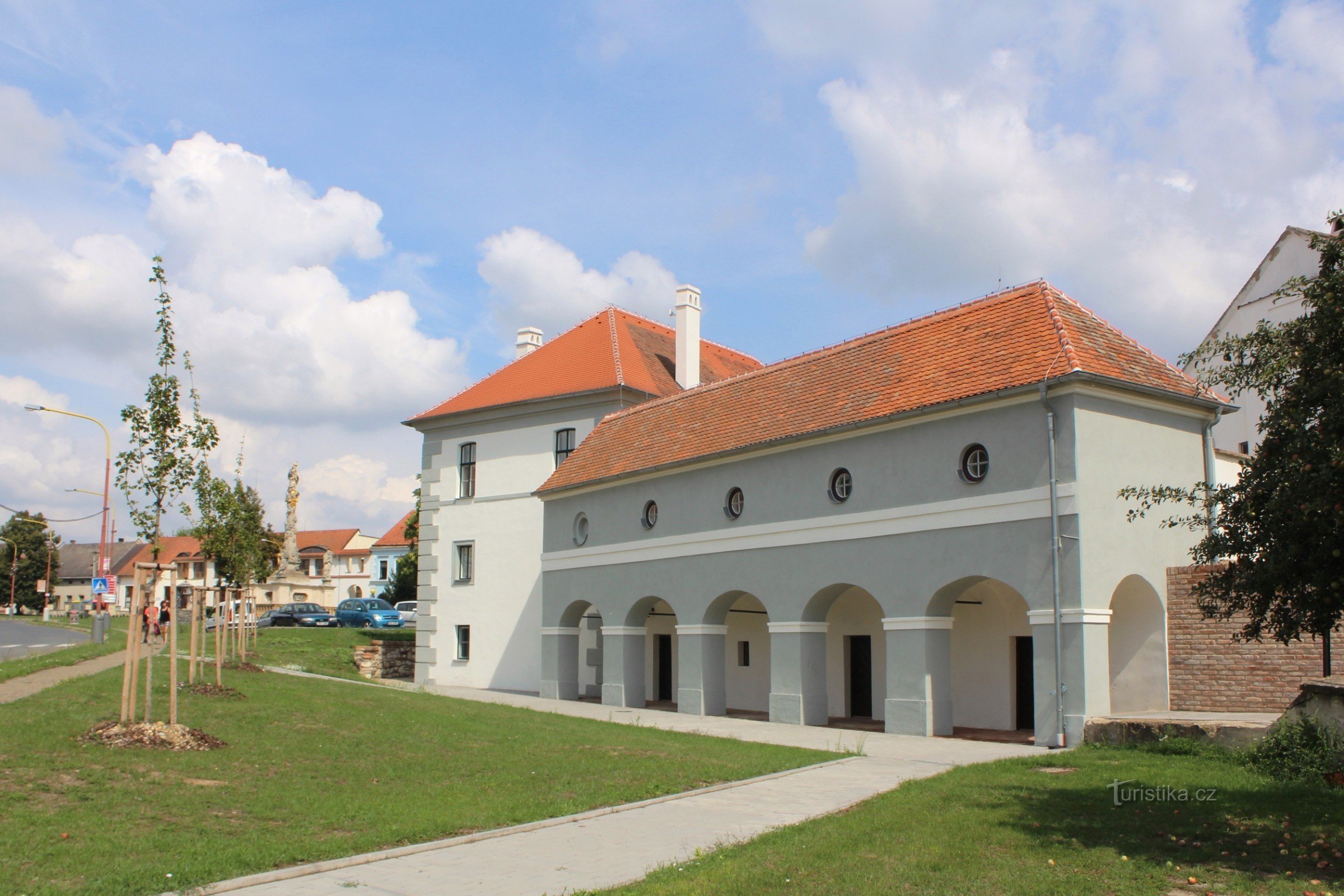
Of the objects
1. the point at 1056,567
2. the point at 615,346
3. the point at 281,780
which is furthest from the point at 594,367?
the point at 281,780

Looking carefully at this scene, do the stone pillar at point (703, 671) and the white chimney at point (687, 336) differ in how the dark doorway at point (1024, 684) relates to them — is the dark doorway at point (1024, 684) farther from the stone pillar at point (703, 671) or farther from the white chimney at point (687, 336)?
the white chimney at point (687, 336)

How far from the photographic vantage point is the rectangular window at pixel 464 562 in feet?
108

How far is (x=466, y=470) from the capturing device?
33656 mm

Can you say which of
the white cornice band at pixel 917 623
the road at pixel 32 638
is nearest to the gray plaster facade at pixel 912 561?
the white cornice band at pixel 917 623

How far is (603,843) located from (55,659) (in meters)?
18.3

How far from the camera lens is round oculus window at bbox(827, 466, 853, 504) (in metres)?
20.8

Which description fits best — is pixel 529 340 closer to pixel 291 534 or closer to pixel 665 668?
pixel 665 668

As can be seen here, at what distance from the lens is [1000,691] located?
2039 cm

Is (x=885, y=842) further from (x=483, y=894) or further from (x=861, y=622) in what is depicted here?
(x=861, y=622)

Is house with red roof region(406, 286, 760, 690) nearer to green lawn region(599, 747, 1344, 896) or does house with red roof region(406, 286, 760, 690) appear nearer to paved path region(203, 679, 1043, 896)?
paved path region(203, 679, 1043, 896)

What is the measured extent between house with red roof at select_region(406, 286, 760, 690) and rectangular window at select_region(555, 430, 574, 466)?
0.02m

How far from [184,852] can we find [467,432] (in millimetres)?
25828

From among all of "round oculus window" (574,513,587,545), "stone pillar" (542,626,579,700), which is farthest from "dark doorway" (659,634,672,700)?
"round oculus window" (574,513,587,545)

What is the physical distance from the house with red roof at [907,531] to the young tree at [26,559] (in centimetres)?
7008
